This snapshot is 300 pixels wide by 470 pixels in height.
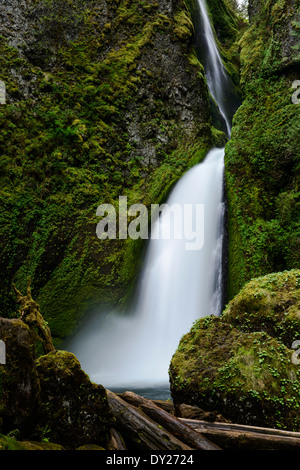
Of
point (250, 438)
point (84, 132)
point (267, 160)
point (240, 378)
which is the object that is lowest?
point (250, 438)

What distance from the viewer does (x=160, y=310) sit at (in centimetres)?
852

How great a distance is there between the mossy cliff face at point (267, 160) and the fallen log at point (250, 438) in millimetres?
5192

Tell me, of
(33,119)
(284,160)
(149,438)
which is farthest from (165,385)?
(33,119)

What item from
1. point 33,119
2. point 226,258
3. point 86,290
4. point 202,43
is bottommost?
point 86,290

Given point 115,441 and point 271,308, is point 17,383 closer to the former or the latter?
point 115,441

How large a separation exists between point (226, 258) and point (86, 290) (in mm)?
3891

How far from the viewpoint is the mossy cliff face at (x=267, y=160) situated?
810 cm

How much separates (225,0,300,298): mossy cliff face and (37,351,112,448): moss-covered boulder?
585cm

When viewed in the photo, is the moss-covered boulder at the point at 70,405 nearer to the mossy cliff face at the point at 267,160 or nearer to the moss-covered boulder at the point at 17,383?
the moss-covered boulder at the point at 17,383

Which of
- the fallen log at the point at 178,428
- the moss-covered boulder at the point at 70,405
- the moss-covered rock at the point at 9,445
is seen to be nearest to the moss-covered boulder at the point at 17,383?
the moss-covered boulder at the point at 70,405

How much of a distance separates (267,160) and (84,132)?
550 cm

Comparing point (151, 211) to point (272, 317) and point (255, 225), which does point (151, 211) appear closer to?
Answer: point (255, 225)

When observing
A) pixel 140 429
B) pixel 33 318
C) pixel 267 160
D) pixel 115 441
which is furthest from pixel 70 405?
pixel 267 160

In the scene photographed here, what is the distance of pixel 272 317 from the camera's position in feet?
14.7
